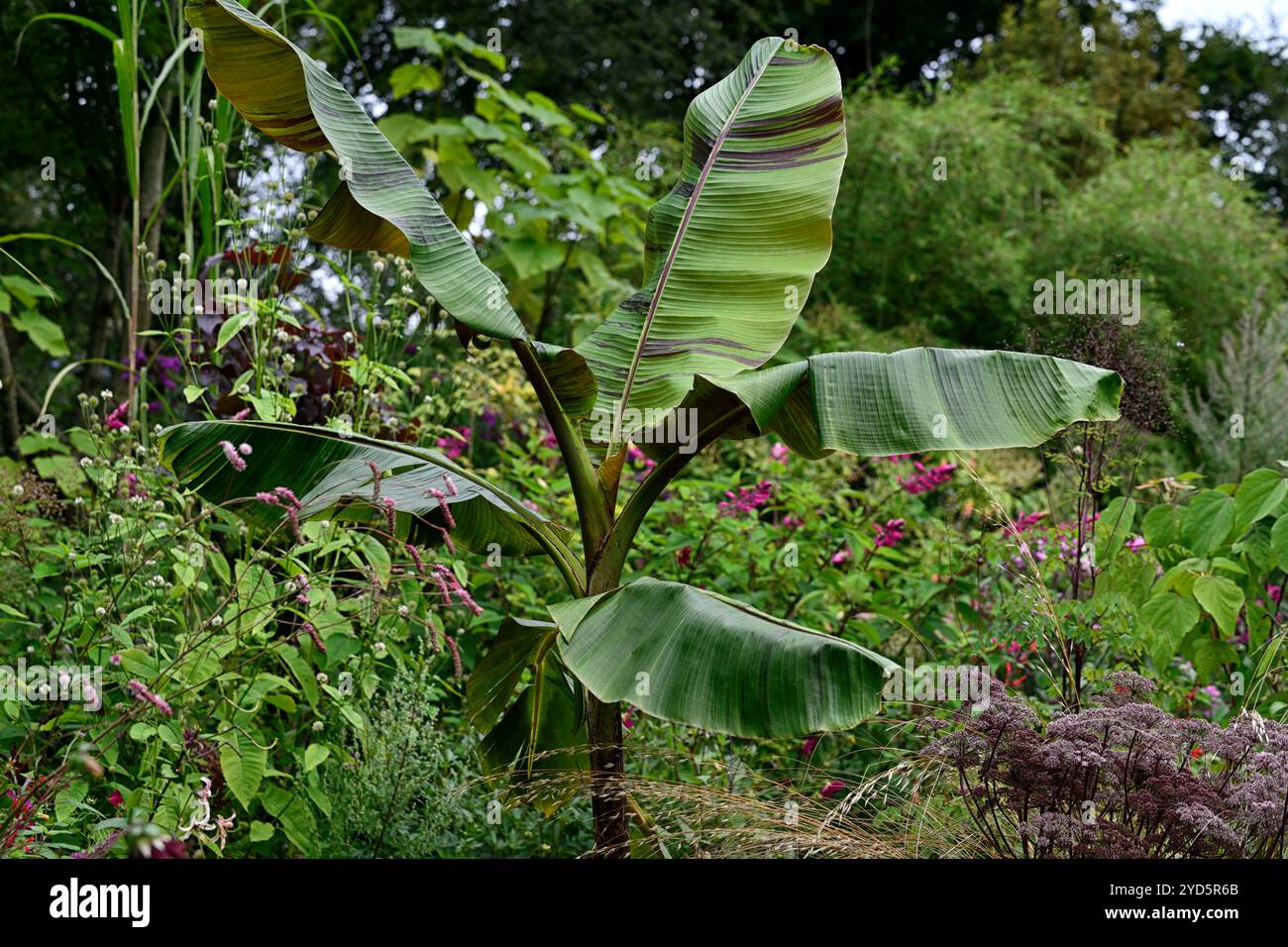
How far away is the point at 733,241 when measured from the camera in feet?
10.9

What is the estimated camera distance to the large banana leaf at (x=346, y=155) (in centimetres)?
291

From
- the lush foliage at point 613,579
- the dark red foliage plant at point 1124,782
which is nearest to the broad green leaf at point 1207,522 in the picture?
the lush foliage at point 613,579

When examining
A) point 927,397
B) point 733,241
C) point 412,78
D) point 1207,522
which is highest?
point 412,78

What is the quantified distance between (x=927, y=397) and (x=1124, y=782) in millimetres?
988

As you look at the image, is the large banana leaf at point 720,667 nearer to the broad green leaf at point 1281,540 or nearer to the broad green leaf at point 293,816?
the broad green leaf at point 293,816

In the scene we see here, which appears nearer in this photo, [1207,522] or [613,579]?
[613,579]

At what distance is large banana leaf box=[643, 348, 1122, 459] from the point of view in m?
2.65

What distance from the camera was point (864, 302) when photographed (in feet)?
30.6

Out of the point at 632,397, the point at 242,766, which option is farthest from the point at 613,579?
the point at 242,766

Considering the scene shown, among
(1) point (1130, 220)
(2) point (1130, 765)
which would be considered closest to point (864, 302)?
(1) point (1130, 220)

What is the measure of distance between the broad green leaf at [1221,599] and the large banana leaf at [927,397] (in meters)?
0.84

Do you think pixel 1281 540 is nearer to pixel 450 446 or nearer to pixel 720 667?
pixel 720 667

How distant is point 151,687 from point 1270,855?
237cm
